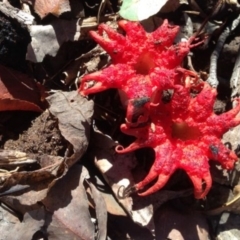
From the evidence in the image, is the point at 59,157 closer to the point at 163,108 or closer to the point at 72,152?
the point at 72,152

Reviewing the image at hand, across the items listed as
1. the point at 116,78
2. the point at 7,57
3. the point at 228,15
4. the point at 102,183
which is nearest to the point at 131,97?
the point at 116,78

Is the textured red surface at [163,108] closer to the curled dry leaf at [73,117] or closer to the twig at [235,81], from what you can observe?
the curled dry leaf at [73,117]

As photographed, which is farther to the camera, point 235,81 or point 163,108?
point 235,81

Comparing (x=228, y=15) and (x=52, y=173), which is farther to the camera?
(x=228, y=15)

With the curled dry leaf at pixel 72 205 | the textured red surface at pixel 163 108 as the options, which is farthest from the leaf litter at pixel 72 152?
the textured red surface at pixel 163 108

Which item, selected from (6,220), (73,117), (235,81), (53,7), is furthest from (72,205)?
(235,81)

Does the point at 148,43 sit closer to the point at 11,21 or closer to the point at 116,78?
the point at 116,78
